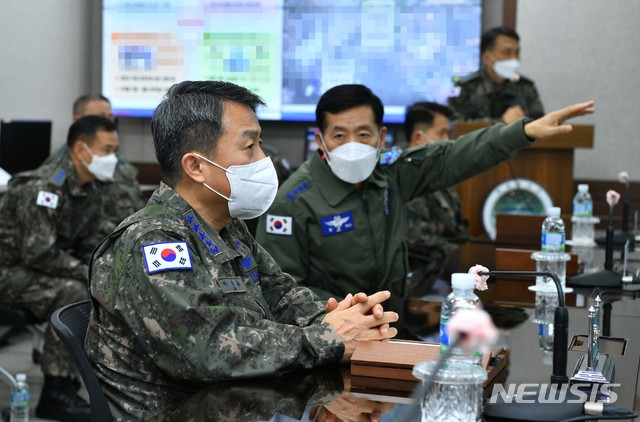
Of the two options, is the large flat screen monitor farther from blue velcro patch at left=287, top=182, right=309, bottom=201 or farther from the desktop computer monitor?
blue velcro patch at left=287, top=182, right=309, bottom=201

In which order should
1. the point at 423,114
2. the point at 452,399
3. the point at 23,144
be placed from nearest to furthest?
the point at 452,399 < the point at 423,114 < the point at 23,144

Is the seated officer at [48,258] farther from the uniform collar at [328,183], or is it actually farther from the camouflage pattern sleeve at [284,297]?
the camouflage pattern sleeve at [284,297]

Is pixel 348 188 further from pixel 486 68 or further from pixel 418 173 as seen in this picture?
pixel 486 68

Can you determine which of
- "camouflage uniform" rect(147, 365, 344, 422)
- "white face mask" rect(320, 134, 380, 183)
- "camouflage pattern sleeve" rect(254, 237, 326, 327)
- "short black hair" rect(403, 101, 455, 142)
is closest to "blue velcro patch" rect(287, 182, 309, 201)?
"white face mask" rect(320, 134, 380, 183)

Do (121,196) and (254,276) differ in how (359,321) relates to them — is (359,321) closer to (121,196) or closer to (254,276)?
(254,276)

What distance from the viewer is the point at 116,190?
17.8ft

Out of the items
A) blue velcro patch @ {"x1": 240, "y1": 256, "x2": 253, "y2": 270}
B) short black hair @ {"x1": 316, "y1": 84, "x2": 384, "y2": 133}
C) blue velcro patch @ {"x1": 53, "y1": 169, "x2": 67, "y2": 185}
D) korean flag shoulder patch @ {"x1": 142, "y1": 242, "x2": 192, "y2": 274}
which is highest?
short black hair @ {"x1": 316, "y1": 84, "x2": 384, "y2": 133}

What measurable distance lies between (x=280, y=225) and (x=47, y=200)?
1.66 metres

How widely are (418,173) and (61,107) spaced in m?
4.41

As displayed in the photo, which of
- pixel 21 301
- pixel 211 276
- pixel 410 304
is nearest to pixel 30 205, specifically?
pixel 21 301

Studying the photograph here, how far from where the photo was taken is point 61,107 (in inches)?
273

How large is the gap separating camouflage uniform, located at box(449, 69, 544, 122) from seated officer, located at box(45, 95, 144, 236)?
6.50ft

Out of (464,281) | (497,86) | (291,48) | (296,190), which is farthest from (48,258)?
(291,48)

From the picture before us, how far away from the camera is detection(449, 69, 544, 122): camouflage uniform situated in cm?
560
